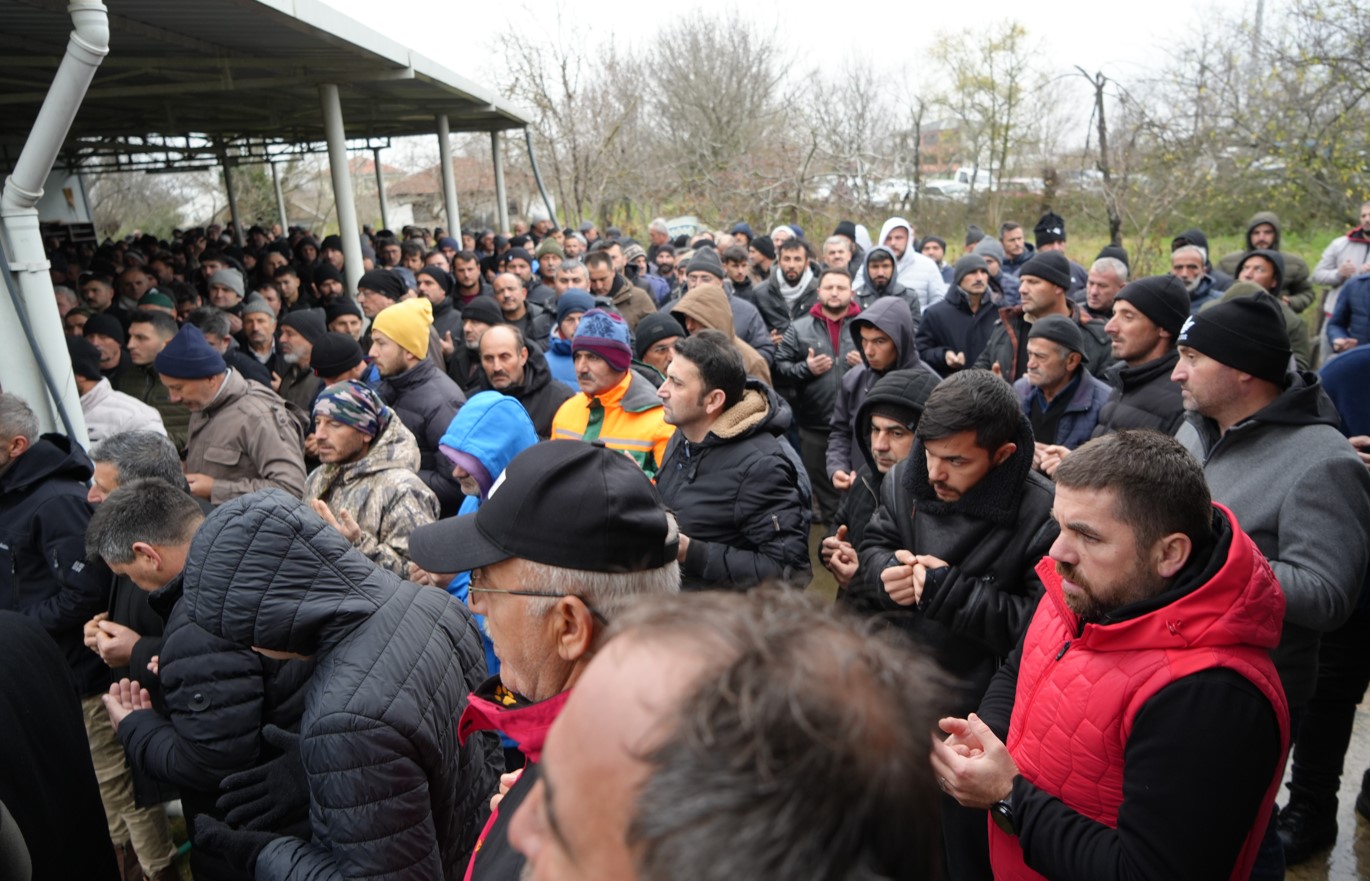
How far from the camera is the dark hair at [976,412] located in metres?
2.54

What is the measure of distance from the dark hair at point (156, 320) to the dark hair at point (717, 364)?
384 centimetres

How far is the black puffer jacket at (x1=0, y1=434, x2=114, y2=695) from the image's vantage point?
10.5 feet

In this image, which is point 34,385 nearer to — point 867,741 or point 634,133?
point 867,741

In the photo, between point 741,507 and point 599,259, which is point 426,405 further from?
point 599,259

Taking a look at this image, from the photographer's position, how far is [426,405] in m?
4.48

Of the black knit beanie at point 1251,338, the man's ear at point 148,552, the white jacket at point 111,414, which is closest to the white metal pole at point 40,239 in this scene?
the white jacket at point 111,414

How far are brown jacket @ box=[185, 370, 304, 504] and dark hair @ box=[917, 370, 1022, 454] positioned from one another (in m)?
2.96

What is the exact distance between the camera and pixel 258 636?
197 cm

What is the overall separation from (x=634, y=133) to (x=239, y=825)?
27426mm

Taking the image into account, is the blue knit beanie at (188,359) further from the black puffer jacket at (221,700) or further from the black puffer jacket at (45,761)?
the black puffer jacket at (221,700)

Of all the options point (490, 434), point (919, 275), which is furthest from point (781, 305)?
point (490, 434)

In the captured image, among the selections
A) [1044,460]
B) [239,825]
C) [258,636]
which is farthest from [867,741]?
[1044,460]

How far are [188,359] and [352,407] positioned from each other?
1.36 meters

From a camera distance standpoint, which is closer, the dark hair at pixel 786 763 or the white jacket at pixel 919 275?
the dark hair at pixel 786 763
